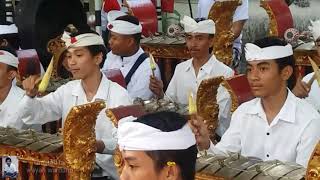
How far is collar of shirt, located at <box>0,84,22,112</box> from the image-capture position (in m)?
3.83

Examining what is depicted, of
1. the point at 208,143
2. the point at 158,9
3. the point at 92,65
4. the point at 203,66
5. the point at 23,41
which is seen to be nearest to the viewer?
the point at 208,143

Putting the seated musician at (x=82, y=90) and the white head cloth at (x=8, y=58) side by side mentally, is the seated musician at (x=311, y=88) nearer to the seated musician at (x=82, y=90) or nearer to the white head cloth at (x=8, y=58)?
the seated musician at (x=82, y=90)

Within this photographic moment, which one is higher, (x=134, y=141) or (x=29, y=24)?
(x=134, y=141)

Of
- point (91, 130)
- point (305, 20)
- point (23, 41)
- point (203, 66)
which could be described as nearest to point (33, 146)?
point (91, 130)

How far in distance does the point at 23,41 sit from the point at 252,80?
3.74 meters

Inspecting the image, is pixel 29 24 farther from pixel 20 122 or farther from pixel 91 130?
pixel 91 130

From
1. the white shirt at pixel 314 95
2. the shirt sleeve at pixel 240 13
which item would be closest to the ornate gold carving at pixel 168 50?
the shirt sleeve at pixel 240 13

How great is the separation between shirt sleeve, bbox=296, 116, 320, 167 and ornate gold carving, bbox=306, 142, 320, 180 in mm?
679

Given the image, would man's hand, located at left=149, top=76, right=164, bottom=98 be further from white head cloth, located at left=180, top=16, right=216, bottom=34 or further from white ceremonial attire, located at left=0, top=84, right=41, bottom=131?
white ceremonial attire, located at left=0, top=84, right=41, bottom=131

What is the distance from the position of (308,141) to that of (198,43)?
1.72 m

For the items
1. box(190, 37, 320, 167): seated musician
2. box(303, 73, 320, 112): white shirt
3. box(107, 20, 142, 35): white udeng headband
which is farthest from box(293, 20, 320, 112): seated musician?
box(107, 20, 142, 35): white udeng headband

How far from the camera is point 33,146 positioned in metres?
3.14

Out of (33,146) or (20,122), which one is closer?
(33,146)

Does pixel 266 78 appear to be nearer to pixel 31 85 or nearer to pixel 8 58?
pixel 31 85
